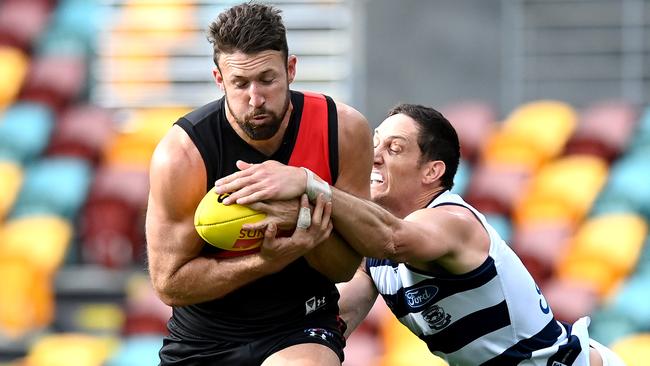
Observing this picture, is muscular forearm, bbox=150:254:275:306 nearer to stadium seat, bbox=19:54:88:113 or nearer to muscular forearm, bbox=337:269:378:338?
muscular forearm, bbox=337:269:378:338

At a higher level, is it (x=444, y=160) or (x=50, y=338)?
(x=444, y=160)

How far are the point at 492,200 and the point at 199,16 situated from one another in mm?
3209

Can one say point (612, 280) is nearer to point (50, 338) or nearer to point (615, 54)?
point (615, 54)

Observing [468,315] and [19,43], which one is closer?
[468,315]

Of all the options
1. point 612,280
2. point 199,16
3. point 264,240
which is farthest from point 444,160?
point 199,16

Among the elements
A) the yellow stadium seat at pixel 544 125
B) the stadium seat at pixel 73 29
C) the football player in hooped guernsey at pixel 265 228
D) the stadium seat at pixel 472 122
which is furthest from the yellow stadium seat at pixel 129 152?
the football player in hooped guernsey at pixel 265 228

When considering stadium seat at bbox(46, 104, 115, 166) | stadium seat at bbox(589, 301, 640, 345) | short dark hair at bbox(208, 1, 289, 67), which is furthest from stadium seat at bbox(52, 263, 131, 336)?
short dark hair at bbox(208, 1, 289, 67)

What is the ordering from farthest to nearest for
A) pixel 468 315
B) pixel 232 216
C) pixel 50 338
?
1. pixel 50 338
2. pixel 468 315
3. pixel 232 216

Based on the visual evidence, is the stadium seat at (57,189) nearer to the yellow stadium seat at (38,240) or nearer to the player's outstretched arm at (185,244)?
the yellow stadium seat at (38,240)

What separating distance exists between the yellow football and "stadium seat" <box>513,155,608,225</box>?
582 cm

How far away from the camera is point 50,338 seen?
10258 mm

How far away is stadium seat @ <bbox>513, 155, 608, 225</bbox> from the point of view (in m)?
10.7

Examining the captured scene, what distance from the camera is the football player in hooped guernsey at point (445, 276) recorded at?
574cm

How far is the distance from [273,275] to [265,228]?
0.41 metres
